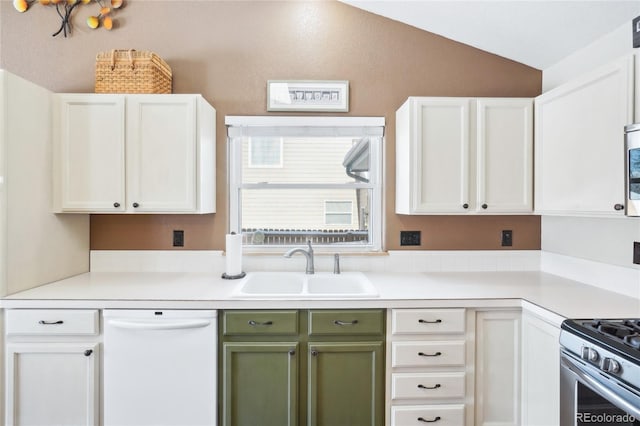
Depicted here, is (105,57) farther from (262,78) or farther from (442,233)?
(442,233)

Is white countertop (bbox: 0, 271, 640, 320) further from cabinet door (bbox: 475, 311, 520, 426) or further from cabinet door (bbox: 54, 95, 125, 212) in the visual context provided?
cabinet door (bbox: 54, 95, 125, 212)

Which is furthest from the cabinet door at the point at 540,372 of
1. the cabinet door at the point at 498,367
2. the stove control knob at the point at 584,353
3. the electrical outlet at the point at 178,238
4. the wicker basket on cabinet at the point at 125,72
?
the wicker basket on cabinet at the point at 125,72

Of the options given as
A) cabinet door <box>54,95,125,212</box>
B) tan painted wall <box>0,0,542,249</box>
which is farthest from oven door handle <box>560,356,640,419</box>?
cabinet door <box>54,95,125,212</box>

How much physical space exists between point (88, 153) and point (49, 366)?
1203 millimetres

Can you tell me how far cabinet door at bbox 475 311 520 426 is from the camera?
183cm

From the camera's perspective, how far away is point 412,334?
1.82m

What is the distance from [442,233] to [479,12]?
57.2 inches

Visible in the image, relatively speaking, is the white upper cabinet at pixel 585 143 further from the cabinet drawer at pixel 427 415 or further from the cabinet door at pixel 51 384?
the cabinet door at pixel 51 384

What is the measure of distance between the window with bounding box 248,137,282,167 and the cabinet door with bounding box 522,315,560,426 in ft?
6.10

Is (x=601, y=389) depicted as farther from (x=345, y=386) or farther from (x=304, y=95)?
(x=304, y=95)

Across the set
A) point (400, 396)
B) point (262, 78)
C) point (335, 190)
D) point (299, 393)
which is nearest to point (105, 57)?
point (262, 78)

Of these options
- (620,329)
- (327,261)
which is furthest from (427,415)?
(327,261)

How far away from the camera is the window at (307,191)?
2.54m

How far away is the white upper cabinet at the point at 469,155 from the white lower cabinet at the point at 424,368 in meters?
0.70
